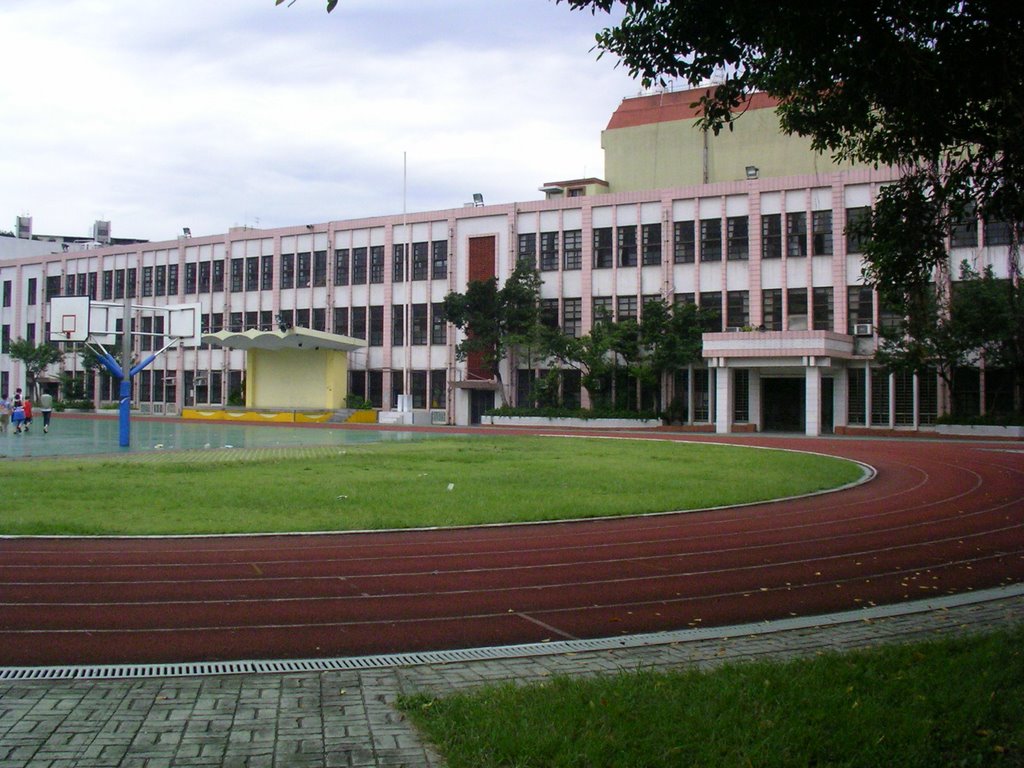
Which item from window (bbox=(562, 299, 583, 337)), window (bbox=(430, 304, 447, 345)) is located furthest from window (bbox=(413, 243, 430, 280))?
window (bbox=(562, 299, 583, 337))

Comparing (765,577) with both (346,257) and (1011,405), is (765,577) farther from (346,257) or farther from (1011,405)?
(346,257)

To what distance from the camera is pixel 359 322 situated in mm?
61812

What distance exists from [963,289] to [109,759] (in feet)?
129

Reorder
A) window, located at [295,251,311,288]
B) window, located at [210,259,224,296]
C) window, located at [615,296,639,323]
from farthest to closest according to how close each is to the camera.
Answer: window, located at [210,259,224,296] → window, located at [295,251,311,288] → window, located at [615,296,639,323]

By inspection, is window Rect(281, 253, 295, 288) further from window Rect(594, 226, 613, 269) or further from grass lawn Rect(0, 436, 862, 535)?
grass lawn Rect(0, 436, 862, 535)

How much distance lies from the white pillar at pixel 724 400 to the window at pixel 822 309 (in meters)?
5.53

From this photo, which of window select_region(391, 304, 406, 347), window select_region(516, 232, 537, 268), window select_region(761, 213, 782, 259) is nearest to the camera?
window select_region(761, 213, 782, 259)

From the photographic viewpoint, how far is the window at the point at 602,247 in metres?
53.0

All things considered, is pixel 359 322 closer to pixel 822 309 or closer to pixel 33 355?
pixel 33 355

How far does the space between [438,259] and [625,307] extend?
1331cm

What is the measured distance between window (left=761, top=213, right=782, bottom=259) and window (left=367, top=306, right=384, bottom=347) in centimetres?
2492

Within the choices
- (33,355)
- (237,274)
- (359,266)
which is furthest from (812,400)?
(33,355)

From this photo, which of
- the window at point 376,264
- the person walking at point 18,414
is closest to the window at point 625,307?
the window at point 376,264

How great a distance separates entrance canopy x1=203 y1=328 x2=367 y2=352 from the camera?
56.4 metres
